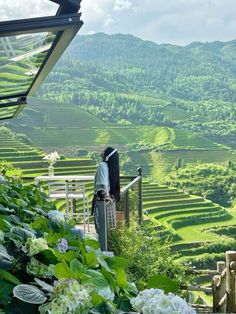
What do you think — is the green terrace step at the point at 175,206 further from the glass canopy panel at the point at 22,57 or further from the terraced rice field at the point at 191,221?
the glass canopy panel at the point at 22,57

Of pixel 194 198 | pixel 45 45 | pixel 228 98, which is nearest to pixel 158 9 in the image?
pixel 228 98

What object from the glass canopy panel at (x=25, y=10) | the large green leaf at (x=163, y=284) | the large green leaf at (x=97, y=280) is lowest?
the large green leaf at (x=163, y=284)

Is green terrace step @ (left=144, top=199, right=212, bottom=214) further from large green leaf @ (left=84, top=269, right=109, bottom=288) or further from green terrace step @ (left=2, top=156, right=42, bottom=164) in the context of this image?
large green leaf @ (left=84, top=269, right=109, bottom=288)

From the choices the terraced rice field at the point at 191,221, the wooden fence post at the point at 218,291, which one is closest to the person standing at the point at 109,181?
the wooden fence post at the point at 218,291

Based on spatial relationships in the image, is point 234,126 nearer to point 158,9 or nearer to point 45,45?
point 45,45

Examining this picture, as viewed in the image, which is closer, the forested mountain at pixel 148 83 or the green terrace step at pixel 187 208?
the green terrace step at pixel 187 208

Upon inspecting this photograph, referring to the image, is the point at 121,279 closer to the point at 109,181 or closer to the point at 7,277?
the point at 7,277

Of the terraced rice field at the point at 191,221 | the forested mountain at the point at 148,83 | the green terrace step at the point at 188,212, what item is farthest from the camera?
the forested mountain at the point at 148,83
